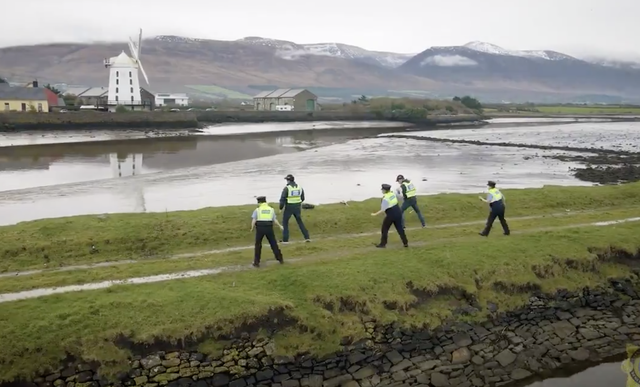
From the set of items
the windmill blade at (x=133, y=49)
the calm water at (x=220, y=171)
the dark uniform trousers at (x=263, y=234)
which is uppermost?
the windmill blade at (x=133, y=49)

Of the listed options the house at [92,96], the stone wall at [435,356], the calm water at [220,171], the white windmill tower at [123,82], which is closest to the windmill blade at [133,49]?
the house at [92,96]

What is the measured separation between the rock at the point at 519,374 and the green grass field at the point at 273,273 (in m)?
1.98

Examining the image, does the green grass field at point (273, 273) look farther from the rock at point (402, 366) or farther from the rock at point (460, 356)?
the rock at point (402, 366)

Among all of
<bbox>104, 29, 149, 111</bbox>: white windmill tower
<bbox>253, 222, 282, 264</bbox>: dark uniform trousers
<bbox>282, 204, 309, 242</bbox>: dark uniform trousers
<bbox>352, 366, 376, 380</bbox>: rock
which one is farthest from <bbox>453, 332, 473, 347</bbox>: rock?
<bbox>104, 29, 149, 111</bbox>: white windmill tower

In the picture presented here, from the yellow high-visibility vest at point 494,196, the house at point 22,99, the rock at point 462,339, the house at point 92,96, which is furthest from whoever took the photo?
the house at point 92,96

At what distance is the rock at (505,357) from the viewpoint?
47.9ft

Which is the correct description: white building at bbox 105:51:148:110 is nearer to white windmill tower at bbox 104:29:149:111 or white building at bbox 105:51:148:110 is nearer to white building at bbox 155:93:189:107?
white windmill tower at bbox 104:29:149:111

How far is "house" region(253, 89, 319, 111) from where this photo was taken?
459 ft

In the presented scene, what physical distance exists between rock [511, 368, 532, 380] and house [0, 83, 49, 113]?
92579 mm

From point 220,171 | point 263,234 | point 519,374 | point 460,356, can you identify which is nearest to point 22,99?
point 220,171

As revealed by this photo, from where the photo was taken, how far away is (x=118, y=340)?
1255 cm

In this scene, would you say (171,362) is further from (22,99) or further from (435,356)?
(22,99)

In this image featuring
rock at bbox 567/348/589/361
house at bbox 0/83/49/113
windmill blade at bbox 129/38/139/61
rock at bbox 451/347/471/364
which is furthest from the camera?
windmill blade at bbox 129/38/139/61

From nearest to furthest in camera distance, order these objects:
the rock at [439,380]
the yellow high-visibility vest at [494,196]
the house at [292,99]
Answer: the rock at [439,380] → the yellow high-visibility vest at [494,196] → the house at [292,99]
